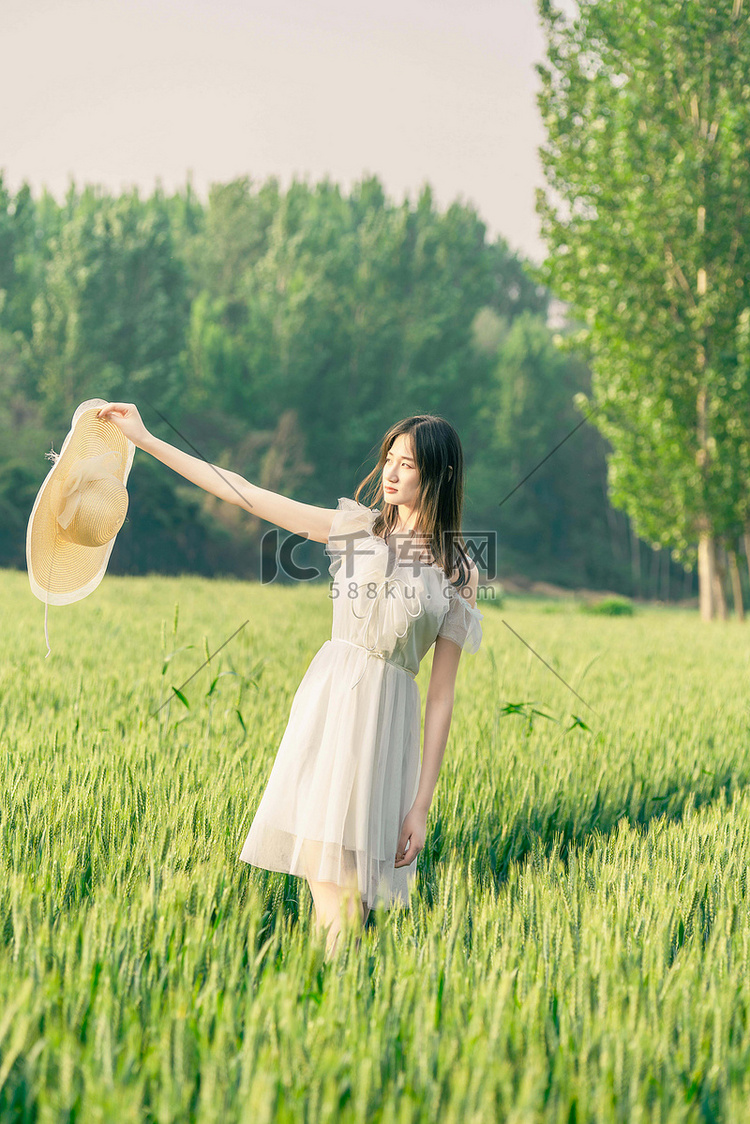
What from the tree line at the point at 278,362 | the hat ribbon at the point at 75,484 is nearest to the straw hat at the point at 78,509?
the hat ribbon at the point at 75,484

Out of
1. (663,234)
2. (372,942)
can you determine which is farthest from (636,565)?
(372,942)

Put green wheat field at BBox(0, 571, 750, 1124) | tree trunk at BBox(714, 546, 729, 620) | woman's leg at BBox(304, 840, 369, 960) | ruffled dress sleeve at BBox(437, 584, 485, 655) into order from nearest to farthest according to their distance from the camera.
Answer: green wheat field at BBox(0, 571, 750, 1124), woman's leg at BBox(304, 840, 369, 960), ruffled dress sleeve at BBox(437, 584, 485, 655), tree trunk at BBox(714, 546, 729, 620)

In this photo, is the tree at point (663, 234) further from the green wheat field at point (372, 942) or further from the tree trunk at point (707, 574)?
the green wheat field at point (372, 942)

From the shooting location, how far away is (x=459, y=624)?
2.20 m

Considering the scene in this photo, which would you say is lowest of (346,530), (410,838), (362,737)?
(410,838)

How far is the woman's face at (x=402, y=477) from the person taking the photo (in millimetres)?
2227

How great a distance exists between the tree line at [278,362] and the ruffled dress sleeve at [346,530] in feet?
61.3

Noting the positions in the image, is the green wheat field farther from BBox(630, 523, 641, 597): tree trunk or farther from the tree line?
BBox(630, 523, 641, 597): tree trunk

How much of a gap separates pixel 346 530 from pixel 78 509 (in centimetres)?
90

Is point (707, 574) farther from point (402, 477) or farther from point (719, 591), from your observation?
point (402, 477)

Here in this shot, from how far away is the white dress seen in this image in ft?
6.64

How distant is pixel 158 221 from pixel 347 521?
31383 mm

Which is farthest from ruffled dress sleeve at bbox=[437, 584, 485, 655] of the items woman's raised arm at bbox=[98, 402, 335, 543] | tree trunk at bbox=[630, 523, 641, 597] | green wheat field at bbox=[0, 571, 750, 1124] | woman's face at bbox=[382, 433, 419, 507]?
tree trunk at bbox=[630, 523, 641, 597]

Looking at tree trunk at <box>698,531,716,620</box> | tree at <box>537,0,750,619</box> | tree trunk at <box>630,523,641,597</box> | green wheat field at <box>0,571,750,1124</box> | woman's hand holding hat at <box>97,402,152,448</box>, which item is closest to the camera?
green wheat field at <box>0,571,750,1124</box>
